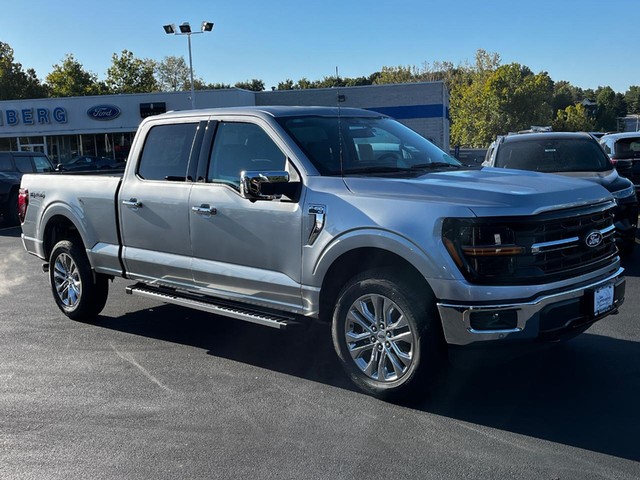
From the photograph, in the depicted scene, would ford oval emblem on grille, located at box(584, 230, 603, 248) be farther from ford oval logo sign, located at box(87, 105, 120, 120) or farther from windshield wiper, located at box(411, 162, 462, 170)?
ford oval logo sign, located at box(87, 105, 120, 120)

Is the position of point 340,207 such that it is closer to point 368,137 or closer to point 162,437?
point 368,137

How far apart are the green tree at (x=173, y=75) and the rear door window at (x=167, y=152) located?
90.3 m

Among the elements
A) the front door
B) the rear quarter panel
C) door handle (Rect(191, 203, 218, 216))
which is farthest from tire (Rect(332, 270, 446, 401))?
the rear quarter panel

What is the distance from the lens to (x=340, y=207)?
14.8 feet

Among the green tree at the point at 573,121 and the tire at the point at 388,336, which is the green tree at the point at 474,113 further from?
the tire at the point at 388,336

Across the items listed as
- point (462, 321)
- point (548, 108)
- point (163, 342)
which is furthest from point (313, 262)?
point (548, 108)

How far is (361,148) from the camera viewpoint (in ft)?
17.3

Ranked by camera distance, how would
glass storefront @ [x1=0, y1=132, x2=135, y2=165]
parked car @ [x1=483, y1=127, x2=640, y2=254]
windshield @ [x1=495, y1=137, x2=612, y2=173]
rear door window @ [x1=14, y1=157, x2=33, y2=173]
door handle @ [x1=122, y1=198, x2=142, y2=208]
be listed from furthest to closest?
glass storefront @ [x1=0, y1=132, x2=135, y2=165], rear door window @ [x1=14, y1=157, x2=33, y2=173], windshield @ [x1=495, y1=137, x2=612, y2=173], parked car @ [x1=483, y1=127, x2=640, y2=254], door handle @ [x1=122, y1=198, x2=142, y2=208]

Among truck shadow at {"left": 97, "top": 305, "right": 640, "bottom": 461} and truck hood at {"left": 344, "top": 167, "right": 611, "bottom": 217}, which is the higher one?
truck hood at {"left": 344, "top": 167, "right": 611, "bottom": 217}

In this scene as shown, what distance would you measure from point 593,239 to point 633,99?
170m

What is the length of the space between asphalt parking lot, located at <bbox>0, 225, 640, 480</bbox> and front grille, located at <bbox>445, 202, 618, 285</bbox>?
2.53ft

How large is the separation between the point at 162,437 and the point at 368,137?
2.84 metres

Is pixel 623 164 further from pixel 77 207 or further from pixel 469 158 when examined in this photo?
pixel 77 207

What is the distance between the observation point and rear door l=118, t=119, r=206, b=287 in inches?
220
